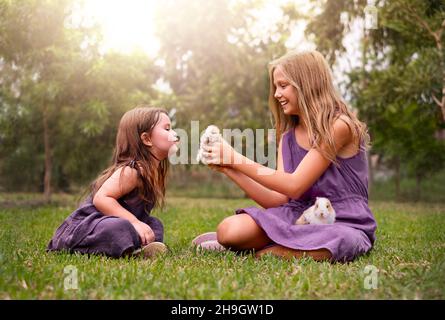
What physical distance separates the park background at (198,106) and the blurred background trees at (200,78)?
32mm

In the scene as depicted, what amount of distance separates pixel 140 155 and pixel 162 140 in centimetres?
18

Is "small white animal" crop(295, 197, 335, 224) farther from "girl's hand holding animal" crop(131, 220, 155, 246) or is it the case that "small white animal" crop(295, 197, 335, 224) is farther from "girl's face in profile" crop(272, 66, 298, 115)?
"girl's hand holding animal" crop(131, 220, 155, 246)

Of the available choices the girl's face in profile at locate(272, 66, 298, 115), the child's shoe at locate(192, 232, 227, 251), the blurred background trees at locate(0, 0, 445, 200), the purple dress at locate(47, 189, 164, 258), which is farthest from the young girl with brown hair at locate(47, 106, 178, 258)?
the blurred background trees at locate(0, 0, 445, 200)

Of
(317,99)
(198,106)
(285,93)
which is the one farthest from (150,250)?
(198,106)

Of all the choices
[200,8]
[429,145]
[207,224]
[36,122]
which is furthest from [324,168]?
[200,8]

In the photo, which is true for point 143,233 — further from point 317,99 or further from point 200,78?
point 200,78

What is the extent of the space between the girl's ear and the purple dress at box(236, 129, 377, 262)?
771 mm

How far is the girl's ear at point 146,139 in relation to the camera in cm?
357

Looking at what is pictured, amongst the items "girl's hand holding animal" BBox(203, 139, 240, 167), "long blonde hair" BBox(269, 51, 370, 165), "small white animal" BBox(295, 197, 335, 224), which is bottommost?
"small white animal" BBox(295, 197, 335, 224)

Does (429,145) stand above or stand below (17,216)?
above

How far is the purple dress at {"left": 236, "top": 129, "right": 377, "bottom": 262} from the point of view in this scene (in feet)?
9.88

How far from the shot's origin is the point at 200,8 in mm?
15328
